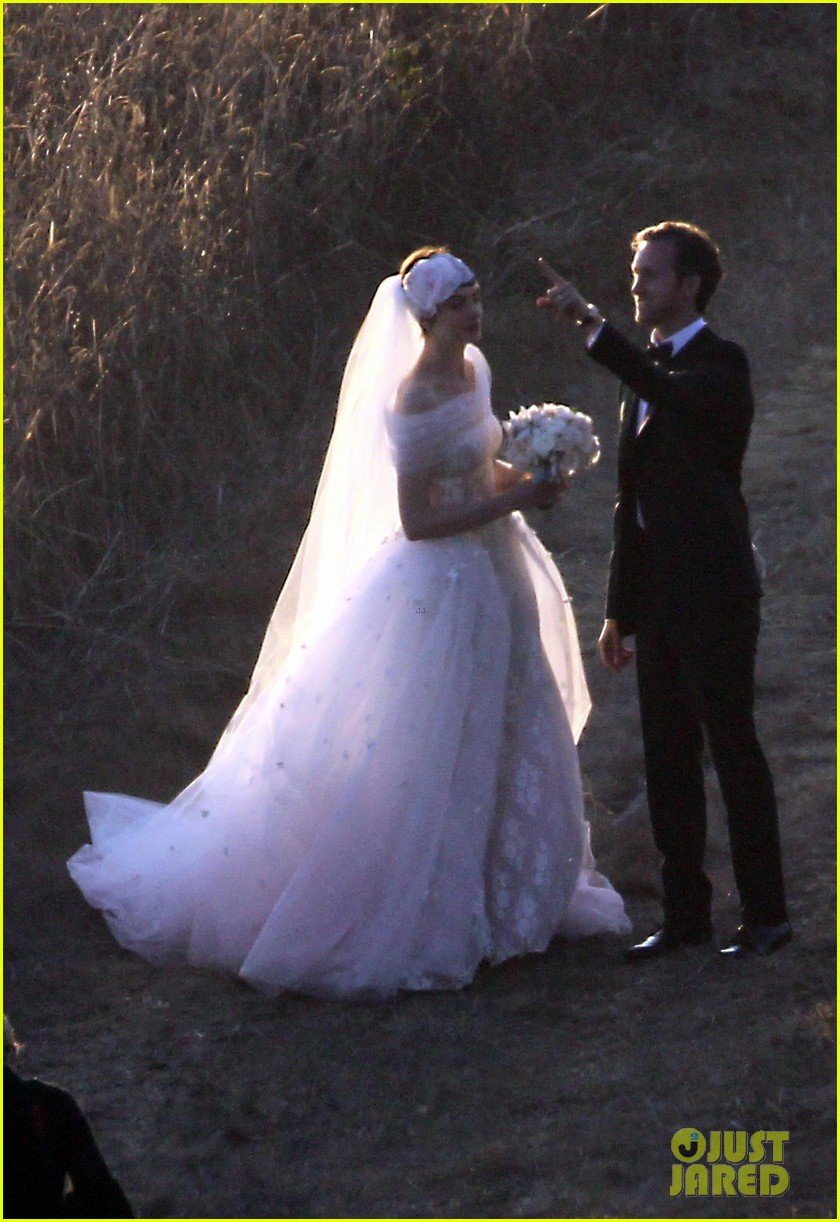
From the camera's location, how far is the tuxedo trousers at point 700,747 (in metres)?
4.82

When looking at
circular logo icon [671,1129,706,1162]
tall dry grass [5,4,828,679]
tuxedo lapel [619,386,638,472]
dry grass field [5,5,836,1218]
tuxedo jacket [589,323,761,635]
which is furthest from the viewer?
tall dry grass [5,4,828,679]

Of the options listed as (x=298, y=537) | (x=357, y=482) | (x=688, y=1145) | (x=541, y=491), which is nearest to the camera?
(x=688, y=1145)

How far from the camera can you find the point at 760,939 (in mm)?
5008

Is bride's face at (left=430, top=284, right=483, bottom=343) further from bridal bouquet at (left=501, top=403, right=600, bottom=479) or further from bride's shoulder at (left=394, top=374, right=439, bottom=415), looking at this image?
bridal bouquet at (left=501, top=403, right=600, bottom=479)

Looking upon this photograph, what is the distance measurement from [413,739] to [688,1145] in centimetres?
154

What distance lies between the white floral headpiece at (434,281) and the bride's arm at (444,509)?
20.5 inches

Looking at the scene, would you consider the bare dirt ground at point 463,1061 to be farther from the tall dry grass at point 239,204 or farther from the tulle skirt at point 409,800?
the tall dry grass at point 239,204

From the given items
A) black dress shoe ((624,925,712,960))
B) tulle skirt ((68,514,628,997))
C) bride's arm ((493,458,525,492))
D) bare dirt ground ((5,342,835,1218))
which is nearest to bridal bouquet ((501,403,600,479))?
bride's arm ((493,458,525,492))

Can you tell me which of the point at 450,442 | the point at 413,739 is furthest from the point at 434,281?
the point at 413,739

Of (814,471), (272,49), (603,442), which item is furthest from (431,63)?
(814,471)

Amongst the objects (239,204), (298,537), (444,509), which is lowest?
(298,537)

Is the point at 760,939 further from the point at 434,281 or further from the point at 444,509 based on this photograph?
the point at 434,281

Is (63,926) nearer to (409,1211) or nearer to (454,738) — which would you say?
(454,738)

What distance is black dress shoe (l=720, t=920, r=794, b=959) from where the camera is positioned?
Answer: 5.01 meters
